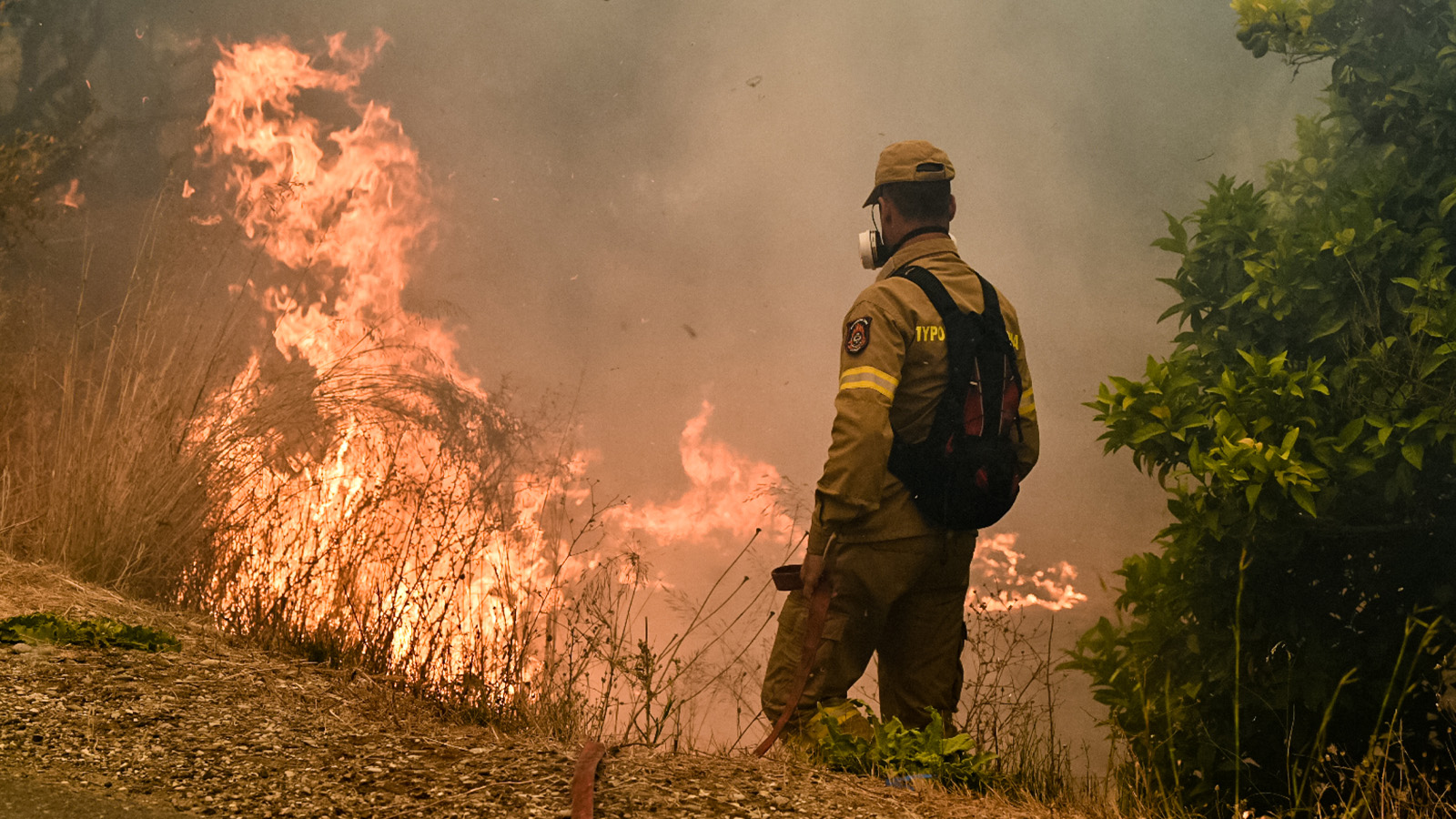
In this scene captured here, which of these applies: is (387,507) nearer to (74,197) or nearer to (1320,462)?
(1320,462)

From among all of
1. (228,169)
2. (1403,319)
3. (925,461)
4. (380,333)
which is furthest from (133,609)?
(228,169)

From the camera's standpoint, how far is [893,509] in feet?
10.6

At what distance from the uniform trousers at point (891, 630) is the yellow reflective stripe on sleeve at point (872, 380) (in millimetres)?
535

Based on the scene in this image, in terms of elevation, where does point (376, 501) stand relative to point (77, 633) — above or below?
above

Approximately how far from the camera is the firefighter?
3119 millimetres

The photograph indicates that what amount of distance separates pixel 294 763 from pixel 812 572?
Result: 168 cm

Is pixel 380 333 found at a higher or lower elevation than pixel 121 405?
higher

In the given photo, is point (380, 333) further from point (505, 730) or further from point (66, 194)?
point (66, 194)

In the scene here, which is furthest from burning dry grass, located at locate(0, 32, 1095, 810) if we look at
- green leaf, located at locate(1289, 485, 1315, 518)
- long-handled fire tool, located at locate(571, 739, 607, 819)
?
green leaf, located at locate(1289, 485, 1315, 518)

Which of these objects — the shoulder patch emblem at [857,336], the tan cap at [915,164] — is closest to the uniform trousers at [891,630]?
the shoulder patch emblem at [857,336]

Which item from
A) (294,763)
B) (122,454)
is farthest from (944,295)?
(122,454)

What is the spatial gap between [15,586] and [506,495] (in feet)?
5.94

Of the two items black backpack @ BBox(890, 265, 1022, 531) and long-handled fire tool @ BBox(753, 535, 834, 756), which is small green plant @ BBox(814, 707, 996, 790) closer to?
long-handled fire tool @ BBox(753, 535, 834, 756)

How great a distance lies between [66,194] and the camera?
844 centimetres
